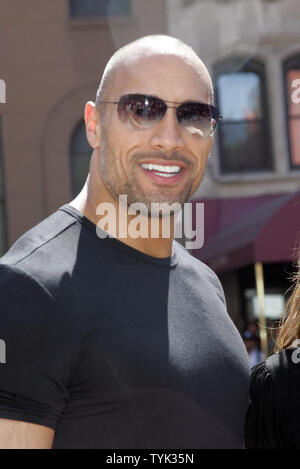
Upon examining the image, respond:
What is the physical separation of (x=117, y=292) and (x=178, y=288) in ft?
A: 0.90

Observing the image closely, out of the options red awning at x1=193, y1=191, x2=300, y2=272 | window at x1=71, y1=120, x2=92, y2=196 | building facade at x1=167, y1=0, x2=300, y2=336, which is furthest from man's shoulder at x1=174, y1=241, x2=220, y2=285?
window at x1=71, y1=120, x2=92, y2=196

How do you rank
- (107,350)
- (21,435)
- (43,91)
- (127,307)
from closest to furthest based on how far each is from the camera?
(21,435), (107,350), (127,307), (43,91)

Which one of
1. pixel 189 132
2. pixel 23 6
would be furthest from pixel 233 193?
pixel 189 132

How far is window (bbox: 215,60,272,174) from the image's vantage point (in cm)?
1191

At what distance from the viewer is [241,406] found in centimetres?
227

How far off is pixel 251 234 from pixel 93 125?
21.8 ft

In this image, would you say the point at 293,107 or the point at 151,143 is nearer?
the point at 151,143

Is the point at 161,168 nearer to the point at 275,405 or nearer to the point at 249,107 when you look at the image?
the point at 275,405

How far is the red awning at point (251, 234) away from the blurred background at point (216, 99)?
5cm

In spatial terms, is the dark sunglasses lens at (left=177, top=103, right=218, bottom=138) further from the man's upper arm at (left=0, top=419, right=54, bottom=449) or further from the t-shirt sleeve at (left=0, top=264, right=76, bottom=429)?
the man's upper arm at (left=0, top=419, right=54, bottom=449)

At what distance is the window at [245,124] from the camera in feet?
39.1

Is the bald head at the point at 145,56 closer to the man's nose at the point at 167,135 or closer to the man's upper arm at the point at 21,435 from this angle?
the man's nose at the point at 167,135

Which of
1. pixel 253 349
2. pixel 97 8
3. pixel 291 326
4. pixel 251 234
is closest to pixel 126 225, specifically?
pixel 291 326

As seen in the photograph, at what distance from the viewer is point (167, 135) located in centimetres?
218
